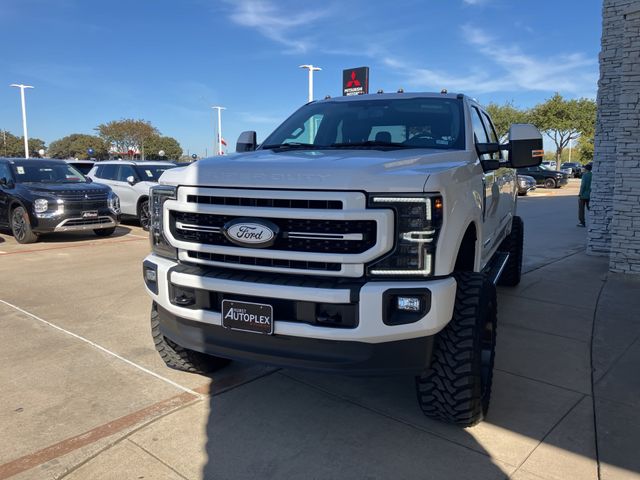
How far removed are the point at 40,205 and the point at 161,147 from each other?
171ft

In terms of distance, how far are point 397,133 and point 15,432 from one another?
10.6ft

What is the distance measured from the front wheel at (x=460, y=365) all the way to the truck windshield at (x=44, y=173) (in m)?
9.90

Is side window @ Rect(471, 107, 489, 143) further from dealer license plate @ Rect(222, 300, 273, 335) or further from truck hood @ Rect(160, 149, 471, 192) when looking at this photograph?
dealer license plate @ Rect(222, 300, 273, 335)

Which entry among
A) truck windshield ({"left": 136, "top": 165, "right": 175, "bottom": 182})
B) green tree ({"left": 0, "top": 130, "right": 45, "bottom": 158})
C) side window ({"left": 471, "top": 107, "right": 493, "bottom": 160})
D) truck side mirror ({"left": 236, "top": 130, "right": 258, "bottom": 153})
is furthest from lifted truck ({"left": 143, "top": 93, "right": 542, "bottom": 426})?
green tree ({"left": 0, "top": 130, "right": 45, "bottom": 158})

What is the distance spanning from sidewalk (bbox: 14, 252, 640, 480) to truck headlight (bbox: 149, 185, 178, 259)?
3.35 ft

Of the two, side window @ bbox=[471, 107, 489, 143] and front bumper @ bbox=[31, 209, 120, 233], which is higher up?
side window @ bbox=[471, 107, 489, 143]

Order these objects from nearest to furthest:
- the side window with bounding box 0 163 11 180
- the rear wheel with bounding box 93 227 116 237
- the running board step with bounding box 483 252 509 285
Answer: the running board step with bounding box 483 252 509 285
the side window with bounding box 0 163 11 180
the rear wheel with bounding box 93 227 116 237

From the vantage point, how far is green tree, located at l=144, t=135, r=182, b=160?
186 feet

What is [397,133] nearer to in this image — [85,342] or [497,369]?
[497,369]

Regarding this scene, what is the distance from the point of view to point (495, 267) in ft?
16.0

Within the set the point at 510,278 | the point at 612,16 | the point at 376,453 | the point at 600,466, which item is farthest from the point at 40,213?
the point at 612,16

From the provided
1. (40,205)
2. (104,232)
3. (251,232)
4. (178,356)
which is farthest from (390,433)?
(104,232)

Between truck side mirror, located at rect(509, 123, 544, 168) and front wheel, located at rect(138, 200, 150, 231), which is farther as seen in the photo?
front wheel, located at rect(138, 200, 150, 231)

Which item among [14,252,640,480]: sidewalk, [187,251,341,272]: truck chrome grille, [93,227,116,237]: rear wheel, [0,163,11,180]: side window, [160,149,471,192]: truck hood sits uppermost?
[0,163,11,180]: side window
